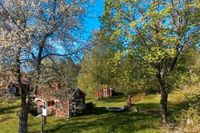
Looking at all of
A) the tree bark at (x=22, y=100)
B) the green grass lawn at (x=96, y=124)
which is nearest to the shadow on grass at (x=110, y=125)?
the green grass lawn at (x=96, y=124)

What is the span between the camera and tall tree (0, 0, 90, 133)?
30.8 meters

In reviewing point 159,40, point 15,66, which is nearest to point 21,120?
point 15,66

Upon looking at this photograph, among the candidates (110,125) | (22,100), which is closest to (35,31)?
(22,100)

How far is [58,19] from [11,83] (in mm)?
7544

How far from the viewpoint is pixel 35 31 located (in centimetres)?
3198

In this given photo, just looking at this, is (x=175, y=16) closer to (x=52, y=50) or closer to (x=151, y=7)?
(x=151, y=7)

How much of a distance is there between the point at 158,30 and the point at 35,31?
1240 centimetres

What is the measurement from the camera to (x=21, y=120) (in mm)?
35906

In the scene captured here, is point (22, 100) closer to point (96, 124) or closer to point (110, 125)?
point (110, 125)

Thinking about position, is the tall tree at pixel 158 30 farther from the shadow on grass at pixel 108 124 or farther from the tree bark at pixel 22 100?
the tree bark at pixel 22 100

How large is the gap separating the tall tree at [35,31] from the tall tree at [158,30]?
475 cm

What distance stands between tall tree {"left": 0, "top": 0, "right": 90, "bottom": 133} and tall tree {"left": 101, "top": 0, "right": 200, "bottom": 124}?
4748 mm

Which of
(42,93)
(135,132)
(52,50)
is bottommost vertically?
(135,132)

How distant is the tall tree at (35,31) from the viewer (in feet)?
101
